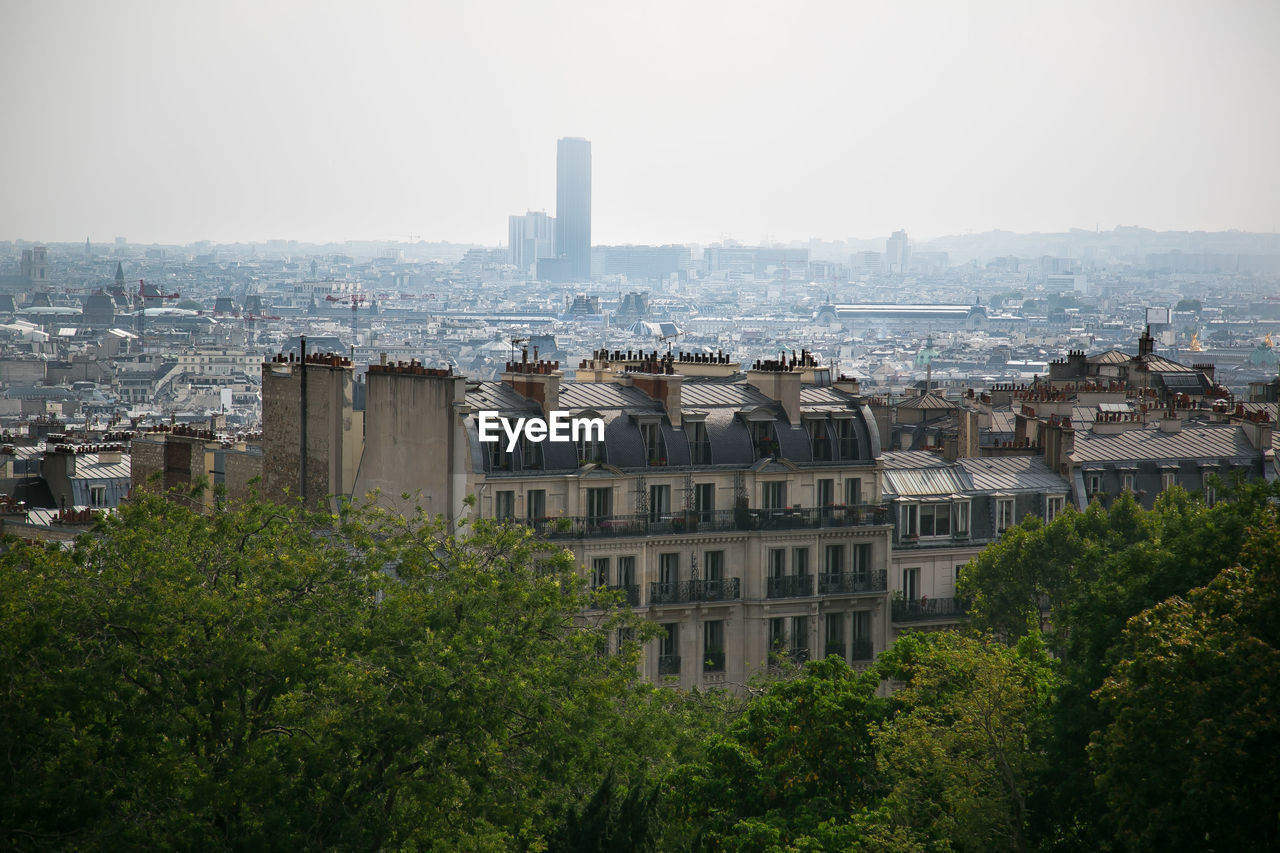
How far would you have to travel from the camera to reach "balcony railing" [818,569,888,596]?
47906 millimetres

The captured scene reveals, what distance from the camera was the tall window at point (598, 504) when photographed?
44.8 metres

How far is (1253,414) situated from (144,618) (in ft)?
155

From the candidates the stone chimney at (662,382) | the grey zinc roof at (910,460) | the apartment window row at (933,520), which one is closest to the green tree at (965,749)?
the stone chimney at (662,382)

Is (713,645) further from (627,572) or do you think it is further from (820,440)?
(820,440)

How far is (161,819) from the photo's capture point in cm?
2419

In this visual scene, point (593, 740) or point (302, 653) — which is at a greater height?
point (302, 653)

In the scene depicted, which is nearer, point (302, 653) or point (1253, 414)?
point (302, 653)

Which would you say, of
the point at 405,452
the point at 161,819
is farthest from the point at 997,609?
the point at 161,819

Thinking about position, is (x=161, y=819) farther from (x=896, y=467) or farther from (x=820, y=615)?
(x=896, y=467)

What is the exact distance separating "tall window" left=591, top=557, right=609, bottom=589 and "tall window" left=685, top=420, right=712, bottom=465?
137 inches

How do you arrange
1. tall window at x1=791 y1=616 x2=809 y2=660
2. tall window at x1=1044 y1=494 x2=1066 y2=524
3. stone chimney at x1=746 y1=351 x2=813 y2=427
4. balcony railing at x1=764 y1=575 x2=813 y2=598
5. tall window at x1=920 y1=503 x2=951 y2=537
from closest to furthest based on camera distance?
tall window at x1=791 y1=616 x2=809 y2=660 < balcony railing at x1=764 y1=575 x2=813 y2=598 < stone chimney at x1=746 y1=351 x2=813 y2=427 < tall window at x1=920 y1=503 x2=951 y2=537 < tall window at x1=1044 y1=494 x2=1066 y2=524

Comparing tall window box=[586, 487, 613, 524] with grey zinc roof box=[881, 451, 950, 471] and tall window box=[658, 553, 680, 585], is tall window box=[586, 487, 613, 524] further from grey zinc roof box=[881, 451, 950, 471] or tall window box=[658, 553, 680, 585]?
grey zinc roof box=[881, 451, 950, 471]

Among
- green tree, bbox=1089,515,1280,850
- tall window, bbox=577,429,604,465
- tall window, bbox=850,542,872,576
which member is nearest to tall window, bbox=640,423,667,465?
tall window, bbox=577,429,604,465

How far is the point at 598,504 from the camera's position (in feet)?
148
